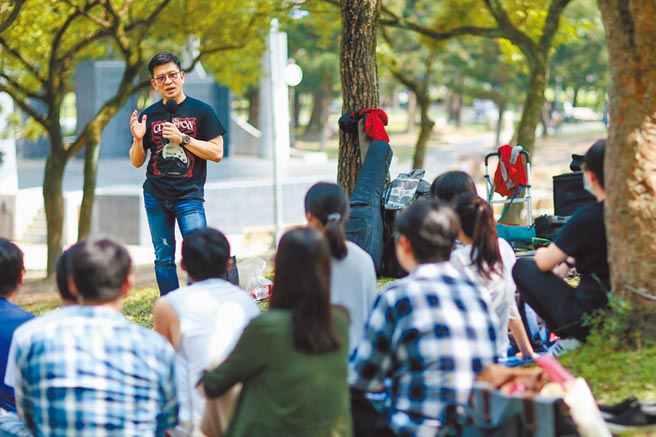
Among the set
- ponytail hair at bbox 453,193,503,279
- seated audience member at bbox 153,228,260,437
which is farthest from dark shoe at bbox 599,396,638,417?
seated audience member at bbox 153,228,260,437

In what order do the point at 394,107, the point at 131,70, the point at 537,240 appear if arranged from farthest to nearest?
the point at 394,107
the point at 131,70
the point at 537,240

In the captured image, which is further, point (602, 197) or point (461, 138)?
point (461, 138)

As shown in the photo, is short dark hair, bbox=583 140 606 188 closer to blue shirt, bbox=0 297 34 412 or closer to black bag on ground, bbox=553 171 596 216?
black bag on ground, bbox=553 171 596 216

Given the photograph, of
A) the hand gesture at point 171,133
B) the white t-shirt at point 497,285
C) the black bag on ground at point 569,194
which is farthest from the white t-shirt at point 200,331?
the black bag on ground at point 569,194

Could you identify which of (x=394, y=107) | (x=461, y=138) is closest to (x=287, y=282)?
(x=461, y=138)

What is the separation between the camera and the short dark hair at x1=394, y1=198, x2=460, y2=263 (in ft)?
11.3

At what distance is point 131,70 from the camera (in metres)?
13.5

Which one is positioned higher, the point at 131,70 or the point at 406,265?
the point at 131,70

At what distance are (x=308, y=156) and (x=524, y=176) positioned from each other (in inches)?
948

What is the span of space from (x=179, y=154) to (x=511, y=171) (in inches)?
119

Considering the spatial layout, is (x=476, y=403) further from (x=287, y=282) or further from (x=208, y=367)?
(x=208, y=367)

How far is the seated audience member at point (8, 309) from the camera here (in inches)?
150

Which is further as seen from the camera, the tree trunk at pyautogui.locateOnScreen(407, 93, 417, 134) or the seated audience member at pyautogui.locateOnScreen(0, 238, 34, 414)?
the tree trunk at pyautogui.locateOnScreen(407, 93, 417, 134)

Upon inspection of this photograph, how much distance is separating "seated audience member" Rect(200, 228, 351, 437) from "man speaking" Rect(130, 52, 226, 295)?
9.08 ft
